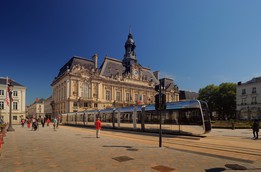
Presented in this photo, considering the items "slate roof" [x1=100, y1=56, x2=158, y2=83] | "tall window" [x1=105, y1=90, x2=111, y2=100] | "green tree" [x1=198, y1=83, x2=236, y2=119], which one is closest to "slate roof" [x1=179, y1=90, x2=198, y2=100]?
"green tree" [x1=198, y1=83, x2=236, y2=119]

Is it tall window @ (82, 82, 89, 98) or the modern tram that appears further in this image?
tall window @ (82, 82, 89, 98)

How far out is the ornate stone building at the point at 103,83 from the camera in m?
60.9

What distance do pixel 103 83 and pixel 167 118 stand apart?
2004 inches

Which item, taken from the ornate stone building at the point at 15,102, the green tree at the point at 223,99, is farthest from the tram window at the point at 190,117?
the green tree at the point at 223,99

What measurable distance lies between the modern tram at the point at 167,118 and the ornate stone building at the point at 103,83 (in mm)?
32410

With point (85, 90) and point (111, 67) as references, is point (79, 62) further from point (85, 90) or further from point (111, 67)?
point (111, 67)

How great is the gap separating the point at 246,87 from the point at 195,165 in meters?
68.8

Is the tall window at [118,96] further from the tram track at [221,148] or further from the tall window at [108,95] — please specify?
the tram track at [221,148]

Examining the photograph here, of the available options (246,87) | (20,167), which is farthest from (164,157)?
(246,87)

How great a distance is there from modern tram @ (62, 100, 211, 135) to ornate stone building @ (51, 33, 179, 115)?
106ft

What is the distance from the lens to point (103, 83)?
67438 mm

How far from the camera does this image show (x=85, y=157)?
26.2 ft

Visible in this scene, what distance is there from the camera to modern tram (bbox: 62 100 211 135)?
632 inches

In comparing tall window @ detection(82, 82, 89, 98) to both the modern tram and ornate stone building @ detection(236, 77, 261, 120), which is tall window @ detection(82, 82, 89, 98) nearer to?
the modern tram
